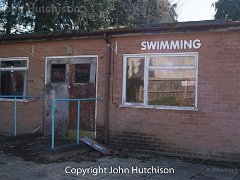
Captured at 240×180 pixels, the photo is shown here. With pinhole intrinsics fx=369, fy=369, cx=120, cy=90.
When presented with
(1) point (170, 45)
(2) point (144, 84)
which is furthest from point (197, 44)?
(2) point (144, 84)

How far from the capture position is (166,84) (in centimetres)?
911

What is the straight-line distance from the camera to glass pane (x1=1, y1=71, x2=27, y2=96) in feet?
38.9

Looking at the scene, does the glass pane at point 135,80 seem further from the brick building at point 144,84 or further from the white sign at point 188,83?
the white sign at point 188,83

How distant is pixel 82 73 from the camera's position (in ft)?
34.4

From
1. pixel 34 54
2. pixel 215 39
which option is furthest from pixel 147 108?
pixel 34 54

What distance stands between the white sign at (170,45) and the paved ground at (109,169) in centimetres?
268

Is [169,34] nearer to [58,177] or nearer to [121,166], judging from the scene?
[121,166]

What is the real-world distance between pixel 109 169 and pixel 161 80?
274cm

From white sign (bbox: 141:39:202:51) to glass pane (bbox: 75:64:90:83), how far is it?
1.88 metres

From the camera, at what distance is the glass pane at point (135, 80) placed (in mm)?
9445

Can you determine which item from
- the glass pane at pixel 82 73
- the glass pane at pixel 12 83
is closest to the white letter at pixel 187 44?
the glass pane at pixel 82 73

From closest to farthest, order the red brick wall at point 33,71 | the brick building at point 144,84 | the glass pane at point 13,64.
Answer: the brick building at point 144,84 < the red brick wall at point 33,71 < the glass pane at point 13,64

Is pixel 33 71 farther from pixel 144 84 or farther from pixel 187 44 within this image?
pixel 187 44

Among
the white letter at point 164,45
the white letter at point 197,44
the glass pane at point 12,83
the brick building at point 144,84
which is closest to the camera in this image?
the brick building at point 144,84
